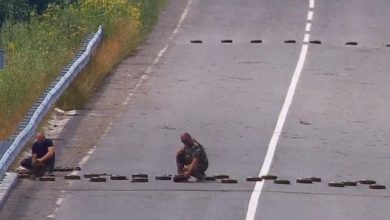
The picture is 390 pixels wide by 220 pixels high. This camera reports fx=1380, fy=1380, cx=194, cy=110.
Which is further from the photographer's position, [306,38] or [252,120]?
[306,38]

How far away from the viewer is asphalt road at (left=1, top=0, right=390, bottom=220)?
1828cm

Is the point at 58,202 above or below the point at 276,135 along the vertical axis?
below

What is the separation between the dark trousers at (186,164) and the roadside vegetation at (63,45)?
346 centimetres

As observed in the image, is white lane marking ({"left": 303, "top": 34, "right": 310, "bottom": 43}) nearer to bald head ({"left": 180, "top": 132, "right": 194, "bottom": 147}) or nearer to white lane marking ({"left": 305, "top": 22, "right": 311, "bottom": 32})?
white lane marking ({"left": 305, "top": 22, "right": 311, "bottom": 32})

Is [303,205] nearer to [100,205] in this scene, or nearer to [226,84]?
[100,205]

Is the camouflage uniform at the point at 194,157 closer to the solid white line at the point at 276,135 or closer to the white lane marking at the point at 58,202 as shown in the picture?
the solid white line at the point at 276,135

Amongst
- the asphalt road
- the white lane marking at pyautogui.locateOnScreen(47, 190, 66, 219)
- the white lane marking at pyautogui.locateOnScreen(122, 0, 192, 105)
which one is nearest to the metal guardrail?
the asphalt road

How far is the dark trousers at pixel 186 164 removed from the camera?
19.8 m

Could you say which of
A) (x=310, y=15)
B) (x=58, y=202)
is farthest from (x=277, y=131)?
(x=310, y=15)

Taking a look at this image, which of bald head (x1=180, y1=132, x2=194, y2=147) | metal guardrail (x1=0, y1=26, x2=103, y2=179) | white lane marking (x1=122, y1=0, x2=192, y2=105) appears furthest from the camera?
white lane marking (x1=122, y1=0, x2=192, y2=105)

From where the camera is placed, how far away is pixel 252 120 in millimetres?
24250

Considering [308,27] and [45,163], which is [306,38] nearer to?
[308,27]

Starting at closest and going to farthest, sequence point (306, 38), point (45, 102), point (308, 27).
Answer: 1. point (45, 102)
2. point (306, 38)
3. point (308, 27)

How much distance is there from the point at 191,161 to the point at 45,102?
3048 mm
